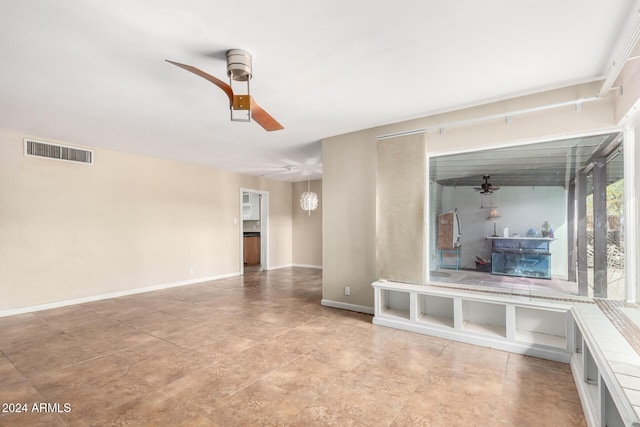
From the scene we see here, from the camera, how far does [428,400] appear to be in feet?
7.03

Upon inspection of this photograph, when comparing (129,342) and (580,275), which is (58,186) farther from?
(580,275)

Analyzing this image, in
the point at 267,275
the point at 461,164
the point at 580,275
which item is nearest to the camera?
the point at 580,275

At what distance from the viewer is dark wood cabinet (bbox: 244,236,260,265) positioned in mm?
9086

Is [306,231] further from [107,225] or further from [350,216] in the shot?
[107,225]

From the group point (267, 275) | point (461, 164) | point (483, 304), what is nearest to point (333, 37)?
point (461, 164)

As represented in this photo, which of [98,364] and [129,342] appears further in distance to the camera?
[129,342]

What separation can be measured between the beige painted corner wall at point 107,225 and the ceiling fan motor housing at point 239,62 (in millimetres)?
4150

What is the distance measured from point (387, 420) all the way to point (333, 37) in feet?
8.54

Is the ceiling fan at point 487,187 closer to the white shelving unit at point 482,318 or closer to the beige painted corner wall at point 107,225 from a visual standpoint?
the white shelving unit at point 482,318

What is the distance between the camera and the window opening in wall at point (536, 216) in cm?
278

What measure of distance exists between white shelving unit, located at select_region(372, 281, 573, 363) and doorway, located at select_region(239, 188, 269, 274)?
4772mm

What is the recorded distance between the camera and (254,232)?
9.55 metres

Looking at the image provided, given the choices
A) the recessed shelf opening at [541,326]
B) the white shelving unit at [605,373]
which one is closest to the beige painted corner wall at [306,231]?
the recessed shelf opening at [541,326]

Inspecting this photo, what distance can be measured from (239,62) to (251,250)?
A: 7.45m
